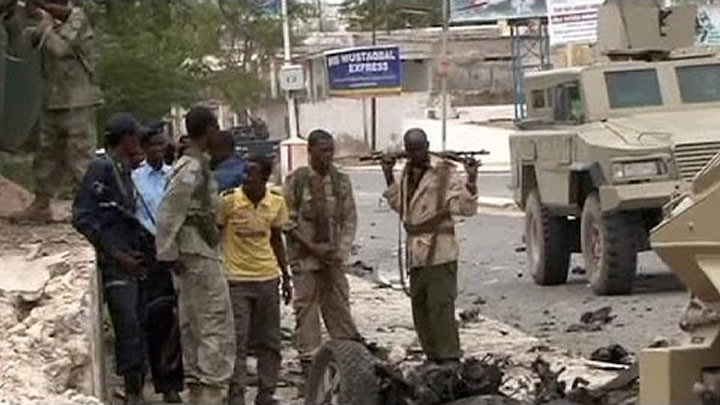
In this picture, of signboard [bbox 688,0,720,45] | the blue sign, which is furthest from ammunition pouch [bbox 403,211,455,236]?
the blue sign

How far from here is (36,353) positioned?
24.3 feet

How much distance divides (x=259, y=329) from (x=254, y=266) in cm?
37

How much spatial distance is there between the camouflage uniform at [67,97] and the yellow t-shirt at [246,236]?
1.12 meters

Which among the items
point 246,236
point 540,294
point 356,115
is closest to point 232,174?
point 246,236

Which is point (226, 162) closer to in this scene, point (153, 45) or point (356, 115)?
point (153, 45)

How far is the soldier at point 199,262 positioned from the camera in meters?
9.11

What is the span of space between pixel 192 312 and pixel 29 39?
2.26 metres

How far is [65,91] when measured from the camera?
10.6 metres

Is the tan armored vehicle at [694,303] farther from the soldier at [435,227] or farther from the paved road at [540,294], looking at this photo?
the soldier at [435,227]

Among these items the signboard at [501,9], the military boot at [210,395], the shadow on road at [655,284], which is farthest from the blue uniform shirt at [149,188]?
the signboard at [501,9]

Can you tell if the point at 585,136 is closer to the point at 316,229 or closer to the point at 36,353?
the point at 316,229

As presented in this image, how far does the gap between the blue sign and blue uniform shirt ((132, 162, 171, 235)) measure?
35321 millimetres

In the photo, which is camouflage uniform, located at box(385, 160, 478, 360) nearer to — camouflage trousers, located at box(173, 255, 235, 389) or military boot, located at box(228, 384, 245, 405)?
military boot, located at box(228, 384, 245, 405)

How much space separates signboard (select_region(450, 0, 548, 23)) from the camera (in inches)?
1827
